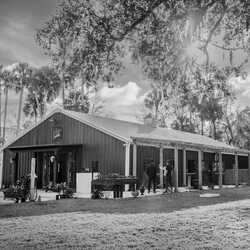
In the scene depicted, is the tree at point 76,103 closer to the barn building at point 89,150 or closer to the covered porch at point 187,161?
the barn building at point 89,150

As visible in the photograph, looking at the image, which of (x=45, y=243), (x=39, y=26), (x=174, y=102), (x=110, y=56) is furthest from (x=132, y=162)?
(x=45, y=243)

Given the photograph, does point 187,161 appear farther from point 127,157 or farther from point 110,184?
point 110,184

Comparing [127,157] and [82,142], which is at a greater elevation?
[82,142]

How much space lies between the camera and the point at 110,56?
13.1 meters

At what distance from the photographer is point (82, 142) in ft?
76.3

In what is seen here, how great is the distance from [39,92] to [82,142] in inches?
1023

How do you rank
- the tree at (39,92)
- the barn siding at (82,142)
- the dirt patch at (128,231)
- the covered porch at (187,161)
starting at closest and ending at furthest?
the dirt patch at (128,231), the covered porch at (187,161), the barn siding at (82,142), the tree at (39,92)

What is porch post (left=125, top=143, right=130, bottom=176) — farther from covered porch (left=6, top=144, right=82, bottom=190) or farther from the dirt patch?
the dirt patch

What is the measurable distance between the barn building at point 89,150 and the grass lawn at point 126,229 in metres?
9.83

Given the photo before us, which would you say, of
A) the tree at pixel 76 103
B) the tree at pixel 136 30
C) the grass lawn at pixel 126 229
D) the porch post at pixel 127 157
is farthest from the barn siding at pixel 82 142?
the tree at pixel 76 103

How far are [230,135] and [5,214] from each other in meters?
47.5

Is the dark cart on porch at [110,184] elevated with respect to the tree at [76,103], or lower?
lower

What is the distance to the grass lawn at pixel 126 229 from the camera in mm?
6219

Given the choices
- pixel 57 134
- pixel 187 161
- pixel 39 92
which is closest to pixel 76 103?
pixel 39 92
